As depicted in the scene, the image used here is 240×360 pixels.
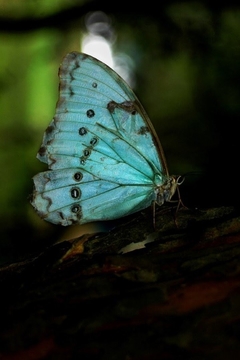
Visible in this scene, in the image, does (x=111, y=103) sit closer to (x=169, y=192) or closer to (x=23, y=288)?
(x=169, y=192)

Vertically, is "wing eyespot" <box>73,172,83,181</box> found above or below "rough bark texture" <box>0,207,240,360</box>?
above

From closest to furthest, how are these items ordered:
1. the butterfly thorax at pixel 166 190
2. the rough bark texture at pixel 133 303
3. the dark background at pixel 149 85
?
the rough bark texture at pixel 133 303 < the butterfly thorax at pixel 166 190 < the dark background at pixel 149 85

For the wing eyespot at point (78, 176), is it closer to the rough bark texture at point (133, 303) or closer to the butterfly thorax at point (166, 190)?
the butterfly thorax at point (166, 190)

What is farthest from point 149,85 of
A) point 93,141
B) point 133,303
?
point 133,303

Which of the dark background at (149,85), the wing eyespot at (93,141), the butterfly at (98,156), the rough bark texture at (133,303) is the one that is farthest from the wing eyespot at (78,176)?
the rough bark texture at (133,303)

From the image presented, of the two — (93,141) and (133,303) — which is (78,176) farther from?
(133,303)

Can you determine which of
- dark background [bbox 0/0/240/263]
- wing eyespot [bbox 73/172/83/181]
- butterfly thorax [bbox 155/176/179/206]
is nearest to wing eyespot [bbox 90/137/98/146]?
wing eyespot [bbox 73/172/83/181]

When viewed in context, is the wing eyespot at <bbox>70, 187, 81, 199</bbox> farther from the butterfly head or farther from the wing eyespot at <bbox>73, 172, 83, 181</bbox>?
the butterfly head
